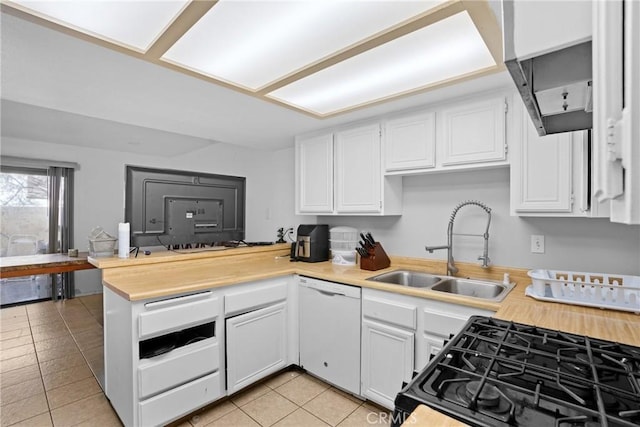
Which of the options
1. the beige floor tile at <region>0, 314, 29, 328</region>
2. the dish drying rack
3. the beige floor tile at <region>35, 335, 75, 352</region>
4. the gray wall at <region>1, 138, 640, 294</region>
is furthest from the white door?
the beige floor tile at <region>0, 314, 29, 328</region>

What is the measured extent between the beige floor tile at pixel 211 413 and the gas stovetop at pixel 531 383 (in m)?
1.72

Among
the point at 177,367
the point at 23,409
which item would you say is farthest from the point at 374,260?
the point at 23,409

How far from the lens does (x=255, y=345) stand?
2236 millimetres

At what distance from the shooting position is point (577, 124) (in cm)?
94

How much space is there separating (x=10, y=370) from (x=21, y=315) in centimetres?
191

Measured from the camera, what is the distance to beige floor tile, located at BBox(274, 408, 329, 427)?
74.7 inches

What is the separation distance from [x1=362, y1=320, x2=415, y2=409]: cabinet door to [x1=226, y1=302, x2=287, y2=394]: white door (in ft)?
2.29

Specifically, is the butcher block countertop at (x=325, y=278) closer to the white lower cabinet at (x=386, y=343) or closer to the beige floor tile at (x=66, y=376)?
the white lower cabinet at (x=386, y=343)

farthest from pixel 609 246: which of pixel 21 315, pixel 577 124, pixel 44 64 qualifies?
pixel 21 315

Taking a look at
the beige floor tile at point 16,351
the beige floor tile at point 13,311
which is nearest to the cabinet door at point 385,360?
the beige floor tile at point 16,351

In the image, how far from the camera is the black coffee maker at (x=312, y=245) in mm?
2887

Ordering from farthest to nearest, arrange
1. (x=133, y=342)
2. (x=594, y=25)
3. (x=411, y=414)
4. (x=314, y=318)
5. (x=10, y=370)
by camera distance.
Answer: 1. (x=10, y=370)
2. (x=314, y=318)
3. (x=133, y=342)
4. (x=411, y=414)
5. (x=594, y=25)

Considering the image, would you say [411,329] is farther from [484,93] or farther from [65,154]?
[65,154]

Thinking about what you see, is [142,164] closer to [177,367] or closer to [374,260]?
[177,367]
